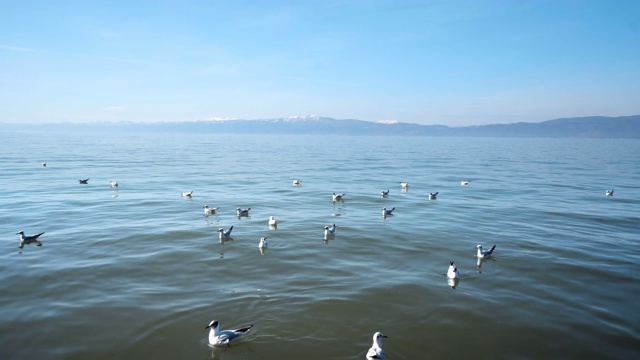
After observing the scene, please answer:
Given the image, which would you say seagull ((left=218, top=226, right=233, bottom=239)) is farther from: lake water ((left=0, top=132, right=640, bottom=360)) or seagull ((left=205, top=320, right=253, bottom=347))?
seagull ((left=205, top=320, right=253, bottom=347))

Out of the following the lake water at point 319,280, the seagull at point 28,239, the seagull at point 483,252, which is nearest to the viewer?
the lake water at point 319,280

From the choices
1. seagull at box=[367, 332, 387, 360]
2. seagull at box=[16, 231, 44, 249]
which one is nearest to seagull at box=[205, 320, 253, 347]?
seagull at box=[367, 332, 387, 360]

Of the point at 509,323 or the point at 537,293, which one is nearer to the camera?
the point at 509,323

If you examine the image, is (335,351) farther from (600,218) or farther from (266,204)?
(600,218)

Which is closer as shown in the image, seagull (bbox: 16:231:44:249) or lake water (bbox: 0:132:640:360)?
lake water (bbox: 0:132:640:360)

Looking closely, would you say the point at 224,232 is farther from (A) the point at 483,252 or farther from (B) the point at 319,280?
(A) the point at 483,252

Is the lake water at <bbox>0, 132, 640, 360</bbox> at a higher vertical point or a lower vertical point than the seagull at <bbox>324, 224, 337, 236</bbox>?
lower

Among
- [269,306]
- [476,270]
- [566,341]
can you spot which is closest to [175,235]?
[269,306]

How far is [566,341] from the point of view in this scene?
1288 cm

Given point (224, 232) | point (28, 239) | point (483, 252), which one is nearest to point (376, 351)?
point (483, 252)

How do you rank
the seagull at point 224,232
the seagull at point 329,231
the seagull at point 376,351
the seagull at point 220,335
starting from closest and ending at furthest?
the seagull at point 376,351, the seagull at point 220,335, the seagull at point 224,232, the seagull at point 329,231

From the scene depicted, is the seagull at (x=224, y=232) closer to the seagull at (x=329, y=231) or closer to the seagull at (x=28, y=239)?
the seagull at (x=329, y=231)

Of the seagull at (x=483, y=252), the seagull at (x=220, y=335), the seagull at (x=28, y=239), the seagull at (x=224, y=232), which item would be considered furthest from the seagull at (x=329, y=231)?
the seagull at (x=28, y=239)

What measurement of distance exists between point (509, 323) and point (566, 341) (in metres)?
1.73
